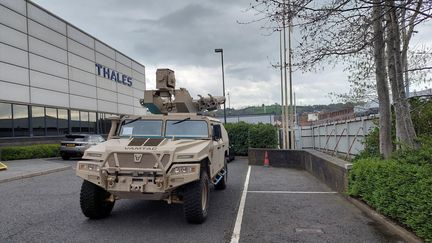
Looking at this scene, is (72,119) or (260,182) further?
(72,119)

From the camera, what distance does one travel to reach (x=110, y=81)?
1428 inches

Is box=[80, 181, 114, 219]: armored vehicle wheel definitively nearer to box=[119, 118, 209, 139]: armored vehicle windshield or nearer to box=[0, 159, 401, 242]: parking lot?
box=[0, 159, 401, 242]: parking lot

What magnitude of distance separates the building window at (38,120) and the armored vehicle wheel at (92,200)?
65.7ft

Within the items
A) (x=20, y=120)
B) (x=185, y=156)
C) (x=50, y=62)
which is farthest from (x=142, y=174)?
(x=50, y=62)

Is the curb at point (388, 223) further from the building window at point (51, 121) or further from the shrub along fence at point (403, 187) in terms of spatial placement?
the building window at point (51, 121)

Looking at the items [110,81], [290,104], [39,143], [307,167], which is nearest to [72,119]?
[39,143]

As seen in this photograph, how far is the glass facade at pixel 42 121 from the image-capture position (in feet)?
74.2

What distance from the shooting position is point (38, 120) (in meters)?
25.4

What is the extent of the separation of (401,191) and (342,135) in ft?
36.0

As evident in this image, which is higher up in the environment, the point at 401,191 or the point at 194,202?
the point at 401,191

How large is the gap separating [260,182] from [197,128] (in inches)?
212

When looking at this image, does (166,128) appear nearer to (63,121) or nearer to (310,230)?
(310,230)

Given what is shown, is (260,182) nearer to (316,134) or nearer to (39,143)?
(316,134)

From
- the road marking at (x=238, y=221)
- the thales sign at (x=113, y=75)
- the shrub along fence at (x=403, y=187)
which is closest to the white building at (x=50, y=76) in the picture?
the thales sign at (x=113, y=75)
